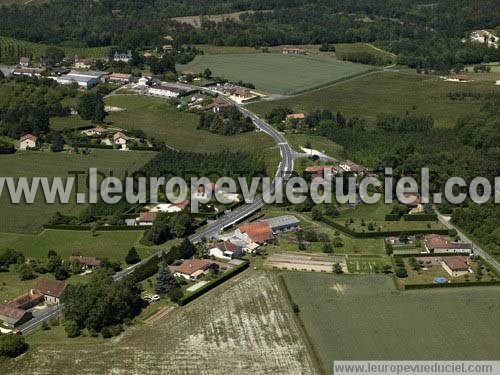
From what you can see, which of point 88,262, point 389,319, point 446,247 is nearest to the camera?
point 389,319

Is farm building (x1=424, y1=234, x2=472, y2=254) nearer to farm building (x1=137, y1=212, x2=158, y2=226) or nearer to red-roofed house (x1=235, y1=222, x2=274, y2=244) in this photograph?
red-roofed house (x1=235, y1=222, x2=274, y2=244)

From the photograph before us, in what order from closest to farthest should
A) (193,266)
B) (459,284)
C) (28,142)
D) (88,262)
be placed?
(459,284)
(193,266)
(88,262)
(28,142)

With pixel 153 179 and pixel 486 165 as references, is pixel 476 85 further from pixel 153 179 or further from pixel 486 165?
pixel 153 179

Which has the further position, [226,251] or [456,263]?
[226,251]

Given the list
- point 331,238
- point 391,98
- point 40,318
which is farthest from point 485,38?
point 40,318

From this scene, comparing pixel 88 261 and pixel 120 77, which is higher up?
pixel 120 77

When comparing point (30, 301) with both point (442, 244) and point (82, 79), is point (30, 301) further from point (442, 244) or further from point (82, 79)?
point (82, 79)

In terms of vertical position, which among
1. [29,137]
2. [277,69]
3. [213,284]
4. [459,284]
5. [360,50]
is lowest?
[213,284]

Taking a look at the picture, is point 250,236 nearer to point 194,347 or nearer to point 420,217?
point 420,217
